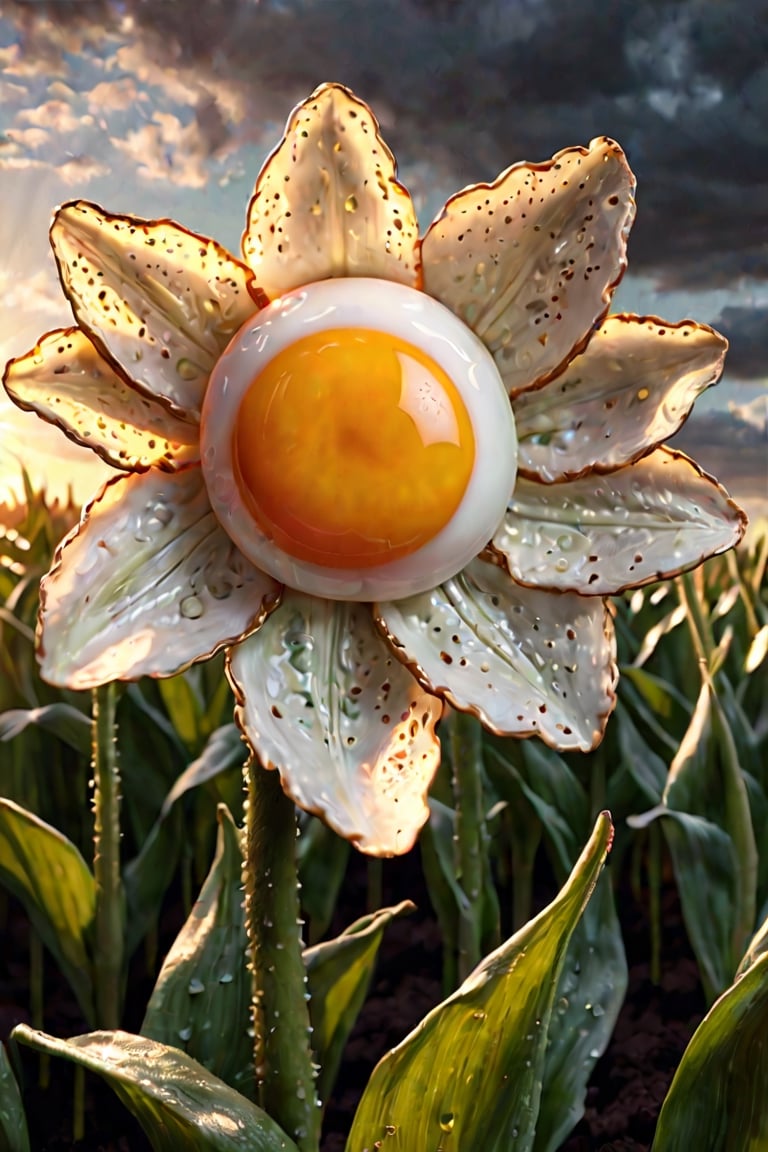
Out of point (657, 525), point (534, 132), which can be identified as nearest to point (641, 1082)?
point (657, 525)

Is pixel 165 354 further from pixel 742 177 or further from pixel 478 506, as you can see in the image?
pixel 742 177

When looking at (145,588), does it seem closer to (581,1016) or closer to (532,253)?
(532,253)

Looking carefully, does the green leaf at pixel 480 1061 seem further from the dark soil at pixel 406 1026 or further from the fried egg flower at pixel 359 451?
the dark soil at pixel 406 1026

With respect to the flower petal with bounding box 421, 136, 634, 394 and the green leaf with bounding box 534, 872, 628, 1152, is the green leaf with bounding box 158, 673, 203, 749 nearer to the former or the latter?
the green leaf with bounding box 534, 872, 628, 1152

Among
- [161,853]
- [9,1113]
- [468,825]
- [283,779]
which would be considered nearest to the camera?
[283,779]

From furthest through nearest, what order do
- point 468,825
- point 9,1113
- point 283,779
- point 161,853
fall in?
point 161,853 → point 468,825 → point 9,1113 → point 283,779

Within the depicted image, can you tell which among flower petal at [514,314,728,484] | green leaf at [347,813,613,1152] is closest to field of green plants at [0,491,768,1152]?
green leaf at [347,813,613,1152]

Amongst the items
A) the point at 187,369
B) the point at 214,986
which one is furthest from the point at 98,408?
the point at 214,986
